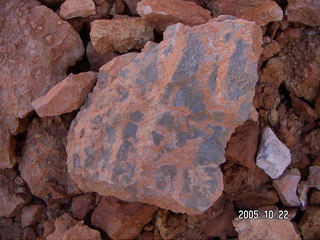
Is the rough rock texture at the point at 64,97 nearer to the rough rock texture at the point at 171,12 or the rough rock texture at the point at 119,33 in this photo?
the rough rock texture at the point at 119,33

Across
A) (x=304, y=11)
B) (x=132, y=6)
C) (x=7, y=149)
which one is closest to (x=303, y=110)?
(x=304, y=11)

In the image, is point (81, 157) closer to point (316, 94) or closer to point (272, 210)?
point (272, 210)

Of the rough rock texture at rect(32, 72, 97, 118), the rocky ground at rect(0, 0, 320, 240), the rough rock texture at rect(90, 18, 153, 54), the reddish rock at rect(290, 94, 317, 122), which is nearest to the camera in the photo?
the rocky ground at rect(0, 0, 320, 240)

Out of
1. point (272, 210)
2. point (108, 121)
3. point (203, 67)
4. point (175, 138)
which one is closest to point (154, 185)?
point (175, 138)
